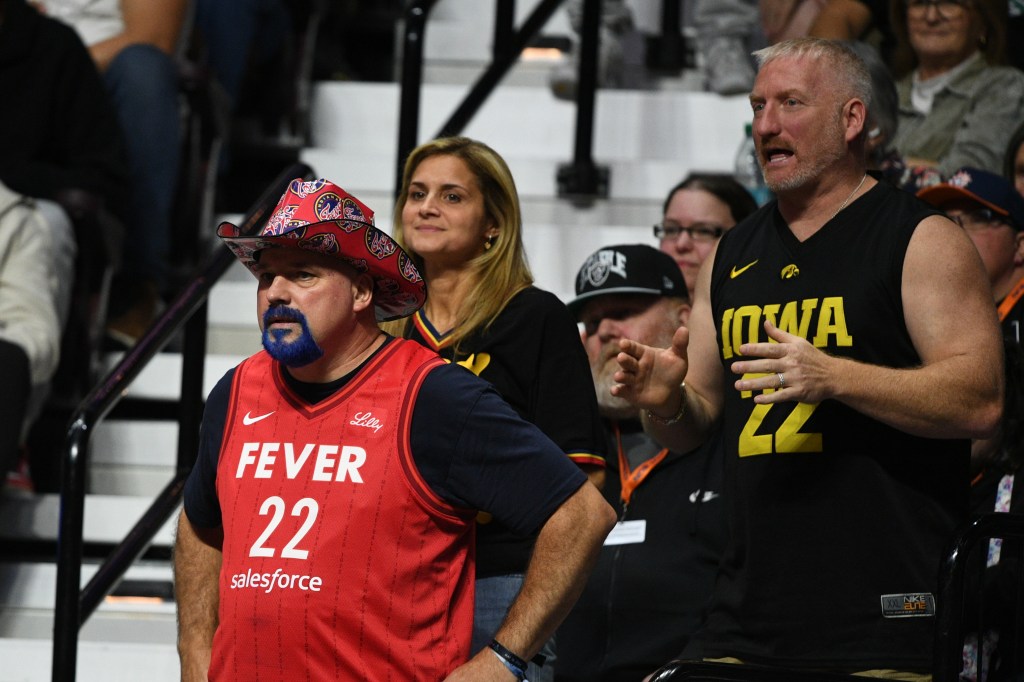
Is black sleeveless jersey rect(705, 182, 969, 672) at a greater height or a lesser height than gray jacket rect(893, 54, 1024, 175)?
lesser

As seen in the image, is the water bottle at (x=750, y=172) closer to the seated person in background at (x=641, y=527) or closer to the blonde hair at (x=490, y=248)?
the seated person in background at (x=641, y=527)

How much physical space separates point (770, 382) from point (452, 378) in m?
0.58

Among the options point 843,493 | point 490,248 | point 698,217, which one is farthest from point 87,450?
point 843,493

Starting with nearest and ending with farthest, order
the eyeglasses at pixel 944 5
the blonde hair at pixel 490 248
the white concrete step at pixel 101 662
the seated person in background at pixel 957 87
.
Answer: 1. the blonde hair at pixel 490 248
2. the white concrete step at pixel 101 662
3. the seated person in background at pixel 957 87
4. the eyeglasses at pixel 944 5

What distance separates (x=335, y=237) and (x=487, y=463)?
52cm

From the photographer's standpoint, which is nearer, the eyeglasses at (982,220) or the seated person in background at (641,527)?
the seated person in background at (641,527)

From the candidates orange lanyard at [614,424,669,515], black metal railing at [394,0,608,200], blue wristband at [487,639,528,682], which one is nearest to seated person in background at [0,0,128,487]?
black metal railing at [394,0,608,200]

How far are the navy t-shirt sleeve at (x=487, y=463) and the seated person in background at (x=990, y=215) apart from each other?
1.86 meters

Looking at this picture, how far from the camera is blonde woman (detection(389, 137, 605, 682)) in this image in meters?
3.33

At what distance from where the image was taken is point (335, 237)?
302 cm

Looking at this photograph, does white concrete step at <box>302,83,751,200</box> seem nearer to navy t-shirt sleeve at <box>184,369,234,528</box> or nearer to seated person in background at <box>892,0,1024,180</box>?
seated person in background at <box>892,0,1024,180</box>

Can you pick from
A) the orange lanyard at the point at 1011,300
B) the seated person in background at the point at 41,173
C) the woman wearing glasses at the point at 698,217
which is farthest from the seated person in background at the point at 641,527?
the seated person in background at the point at 41,173

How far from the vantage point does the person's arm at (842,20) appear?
599cm

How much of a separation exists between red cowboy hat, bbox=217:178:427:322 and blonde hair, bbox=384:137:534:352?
43 cm
